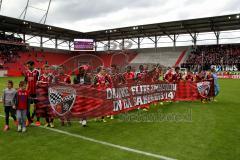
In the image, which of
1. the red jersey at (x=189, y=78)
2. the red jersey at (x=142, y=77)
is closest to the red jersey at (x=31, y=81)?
the red jersey at (x=142, y=77)

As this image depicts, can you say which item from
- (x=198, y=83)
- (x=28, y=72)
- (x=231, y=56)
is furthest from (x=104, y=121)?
(x=231, y=56)

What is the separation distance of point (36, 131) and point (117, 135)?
249 cm

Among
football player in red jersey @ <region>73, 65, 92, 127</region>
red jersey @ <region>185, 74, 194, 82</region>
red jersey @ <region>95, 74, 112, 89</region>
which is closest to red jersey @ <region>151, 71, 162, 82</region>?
red jersey @ <region>185, 74, 194, 82</region>

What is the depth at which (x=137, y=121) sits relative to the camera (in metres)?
9.51

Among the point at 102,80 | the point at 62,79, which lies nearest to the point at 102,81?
the point at 102,80

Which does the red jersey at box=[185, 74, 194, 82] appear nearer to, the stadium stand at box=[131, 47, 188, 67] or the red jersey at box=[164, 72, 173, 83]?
the red jersey at box=[164, 72, 173, 83]

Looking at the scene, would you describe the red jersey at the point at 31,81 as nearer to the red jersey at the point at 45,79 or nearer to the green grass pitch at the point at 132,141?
the red jersey at the point at 45,79

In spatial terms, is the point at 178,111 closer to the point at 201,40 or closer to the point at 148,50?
the point at 201,40

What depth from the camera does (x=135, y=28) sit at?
159 ft

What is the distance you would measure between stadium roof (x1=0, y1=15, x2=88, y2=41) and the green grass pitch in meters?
36.3

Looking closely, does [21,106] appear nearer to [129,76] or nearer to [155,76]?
[129,76]

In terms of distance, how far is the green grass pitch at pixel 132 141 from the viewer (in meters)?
5.87

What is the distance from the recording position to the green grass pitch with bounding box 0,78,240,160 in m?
5.87

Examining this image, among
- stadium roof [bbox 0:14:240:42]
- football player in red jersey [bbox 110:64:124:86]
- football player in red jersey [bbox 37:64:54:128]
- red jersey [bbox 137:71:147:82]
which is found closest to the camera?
football player in red jersey [bbox 37:64:54:128]
